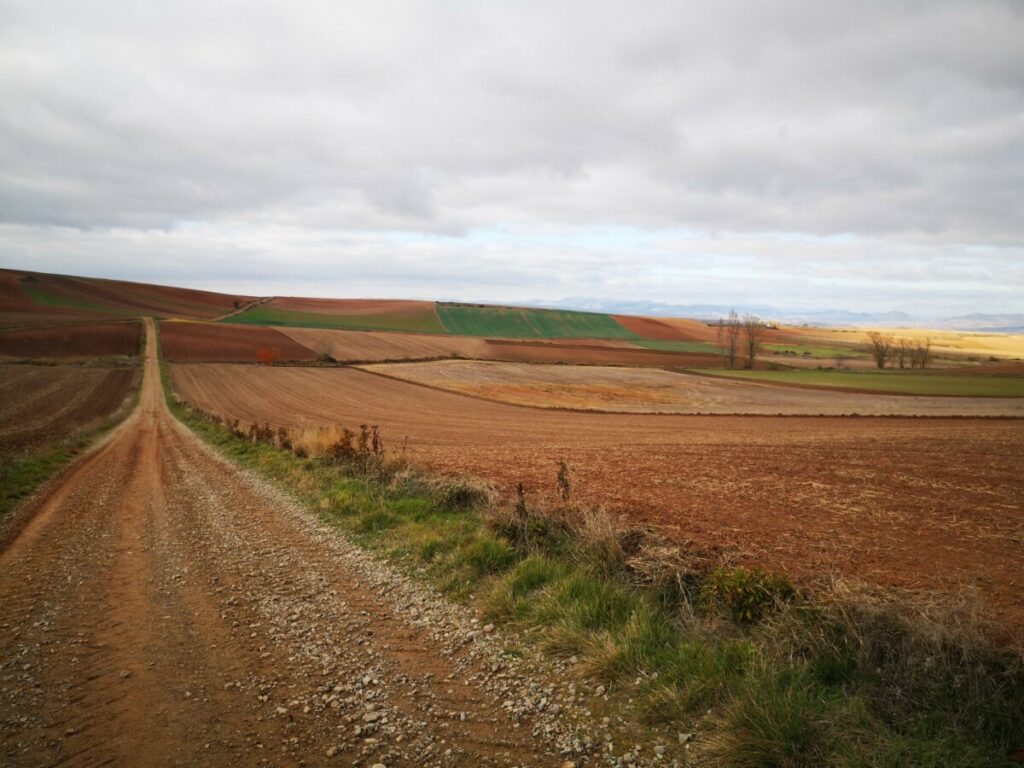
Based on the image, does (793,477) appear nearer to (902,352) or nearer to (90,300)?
(902,352)

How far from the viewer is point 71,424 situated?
30.4 meters

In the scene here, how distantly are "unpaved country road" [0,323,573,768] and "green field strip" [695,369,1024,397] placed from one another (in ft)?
181

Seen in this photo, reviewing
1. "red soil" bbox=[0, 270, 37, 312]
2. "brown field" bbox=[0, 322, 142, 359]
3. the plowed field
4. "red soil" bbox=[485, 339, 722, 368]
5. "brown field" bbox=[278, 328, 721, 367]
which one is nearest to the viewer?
"brown field" bbox=[0, 322, 142, 359]

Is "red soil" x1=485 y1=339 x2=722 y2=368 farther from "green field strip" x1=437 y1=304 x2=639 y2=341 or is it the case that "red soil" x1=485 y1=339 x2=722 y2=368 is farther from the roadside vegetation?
A: the roadside vegetation

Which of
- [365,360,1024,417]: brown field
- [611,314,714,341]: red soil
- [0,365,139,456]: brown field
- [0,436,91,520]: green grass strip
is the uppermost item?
[611,314,714,341]: red soil

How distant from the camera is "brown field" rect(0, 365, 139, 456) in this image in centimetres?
2742

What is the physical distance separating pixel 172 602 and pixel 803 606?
7.92m

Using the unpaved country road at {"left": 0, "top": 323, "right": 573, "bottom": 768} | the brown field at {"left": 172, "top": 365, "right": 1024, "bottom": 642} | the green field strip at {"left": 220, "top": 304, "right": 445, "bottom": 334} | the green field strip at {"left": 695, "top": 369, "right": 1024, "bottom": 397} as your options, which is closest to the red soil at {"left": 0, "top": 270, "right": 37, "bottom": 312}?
the green field strip at {"left": 220, "top": 304, "right": 445, "bottom": 334}

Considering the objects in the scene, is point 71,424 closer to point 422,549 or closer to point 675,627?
point 422,549

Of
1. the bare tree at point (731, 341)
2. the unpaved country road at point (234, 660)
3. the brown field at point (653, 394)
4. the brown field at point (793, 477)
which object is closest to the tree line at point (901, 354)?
the bare tree at point (731, 341)

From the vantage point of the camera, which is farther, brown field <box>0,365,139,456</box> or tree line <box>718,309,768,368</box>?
tree line <box>718,309,768,368</box>

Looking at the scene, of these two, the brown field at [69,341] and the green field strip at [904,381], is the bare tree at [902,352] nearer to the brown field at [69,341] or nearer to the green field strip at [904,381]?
the green field strip at [904,381]

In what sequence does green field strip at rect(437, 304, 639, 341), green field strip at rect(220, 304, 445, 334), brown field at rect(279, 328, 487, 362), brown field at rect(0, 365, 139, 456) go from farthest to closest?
green field strip at rect(437, 304, 639, 341) < green field strip at rect(220, 304, 445, 334) < brown field at rect(279, 328, 487, 362) < brown field at rect(0, 365, 139, 456)

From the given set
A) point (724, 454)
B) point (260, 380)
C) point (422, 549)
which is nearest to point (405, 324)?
point (260, 380)
